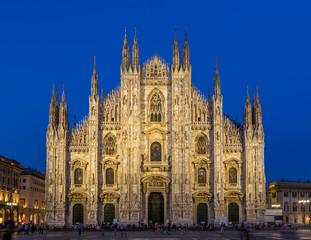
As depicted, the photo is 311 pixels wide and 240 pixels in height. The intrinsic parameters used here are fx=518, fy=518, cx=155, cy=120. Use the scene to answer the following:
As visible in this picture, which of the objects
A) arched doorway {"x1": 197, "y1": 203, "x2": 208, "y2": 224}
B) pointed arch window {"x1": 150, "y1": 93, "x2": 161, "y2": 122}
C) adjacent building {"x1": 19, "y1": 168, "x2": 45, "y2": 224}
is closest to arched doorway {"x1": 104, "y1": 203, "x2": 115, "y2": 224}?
arched doorway {"x1": 197, "y1": 203, "x2": 208, "y2": 224}

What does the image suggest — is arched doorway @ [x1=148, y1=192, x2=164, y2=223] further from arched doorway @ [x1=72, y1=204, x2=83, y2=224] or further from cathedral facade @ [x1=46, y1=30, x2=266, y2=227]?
arched doorway @ [x1=72, y1=204, x2=83, y2=224]

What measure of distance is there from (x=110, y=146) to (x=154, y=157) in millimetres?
5986

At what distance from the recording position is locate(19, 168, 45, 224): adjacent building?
105188mm

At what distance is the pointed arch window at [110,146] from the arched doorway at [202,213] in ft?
43.9

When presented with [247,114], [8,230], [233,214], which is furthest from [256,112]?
[8,230]

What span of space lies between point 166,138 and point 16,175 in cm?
3721

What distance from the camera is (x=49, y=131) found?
2653 inches

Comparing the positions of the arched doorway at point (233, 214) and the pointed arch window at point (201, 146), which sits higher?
the pointed arch window at point (201, 146)

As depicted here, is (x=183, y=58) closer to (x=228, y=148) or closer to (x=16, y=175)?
(x=228, y=148)

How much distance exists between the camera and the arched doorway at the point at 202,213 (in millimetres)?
67506

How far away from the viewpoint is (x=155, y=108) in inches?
2724

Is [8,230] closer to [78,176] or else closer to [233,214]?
[78,176]

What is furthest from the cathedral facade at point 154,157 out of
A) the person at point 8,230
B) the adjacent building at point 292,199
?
the person at point 8,230

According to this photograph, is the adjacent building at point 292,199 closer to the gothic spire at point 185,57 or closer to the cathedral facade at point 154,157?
the cathedral facade at point 154,157
